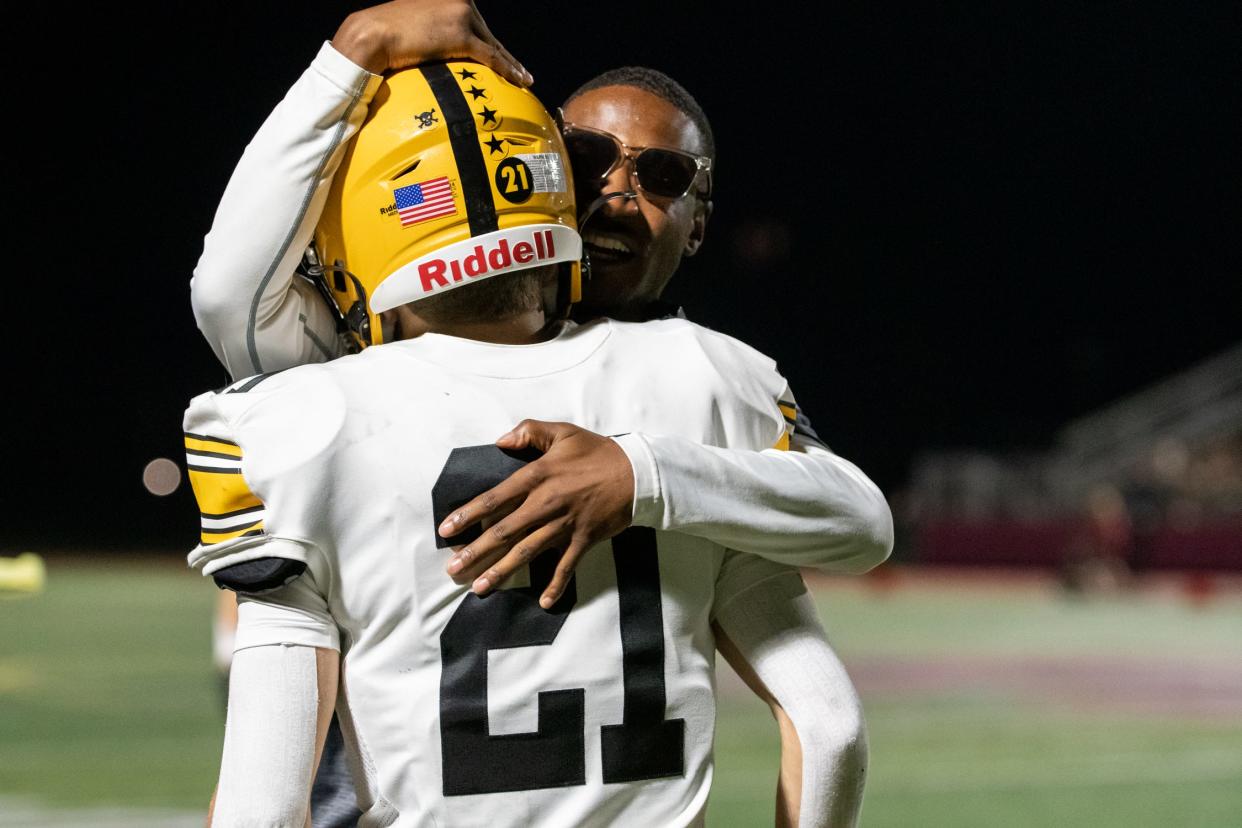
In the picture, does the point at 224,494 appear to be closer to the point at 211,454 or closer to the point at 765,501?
the point at 211,454

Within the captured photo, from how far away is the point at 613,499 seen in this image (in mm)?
1477

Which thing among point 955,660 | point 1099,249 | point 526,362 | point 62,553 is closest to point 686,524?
point 526,362

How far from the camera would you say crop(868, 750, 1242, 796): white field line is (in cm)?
562

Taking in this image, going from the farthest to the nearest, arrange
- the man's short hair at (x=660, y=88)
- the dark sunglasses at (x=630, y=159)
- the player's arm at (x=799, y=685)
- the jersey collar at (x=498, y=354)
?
the man's short hair at (x=660, y=88) < the dark sunglasses at (x=630, y=159) < the player's arm at (x=799, y=685) < the jersey collar at (x=498, y=354)

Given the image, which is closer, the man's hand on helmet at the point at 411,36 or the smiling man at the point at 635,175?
the man's hand on helmet at the point at 411,36

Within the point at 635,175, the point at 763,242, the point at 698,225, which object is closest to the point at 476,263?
the point at 635,175

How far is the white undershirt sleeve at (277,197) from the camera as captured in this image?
1.57m

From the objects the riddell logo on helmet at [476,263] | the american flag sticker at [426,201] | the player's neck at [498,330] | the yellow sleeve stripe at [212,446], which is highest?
the american flag sticker at [426,201]

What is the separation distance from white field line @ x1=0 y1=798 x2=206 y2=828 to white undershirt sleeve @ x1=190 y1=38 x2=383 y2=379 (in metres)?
3.51

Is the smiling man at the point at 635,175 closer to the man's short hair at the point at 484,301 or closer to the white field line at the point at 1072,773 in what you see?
the man's short hair at the point at 484,301

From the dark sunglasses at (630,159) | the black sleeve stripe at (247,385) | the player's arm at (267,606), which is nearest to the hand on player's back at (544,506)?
the player's arm at (267,606)

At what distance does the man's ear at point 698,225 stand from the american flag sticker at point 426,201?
2.14 ft

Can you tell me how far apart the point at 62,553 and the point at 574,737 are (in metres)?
23.2

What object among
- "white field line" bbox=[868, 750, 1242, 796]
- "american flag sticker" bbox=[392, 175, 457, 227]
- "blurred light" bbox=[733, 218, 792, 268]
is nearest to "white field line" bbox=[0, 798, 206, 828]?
"white field line" bbox=[868, 750, 1242, 796]
